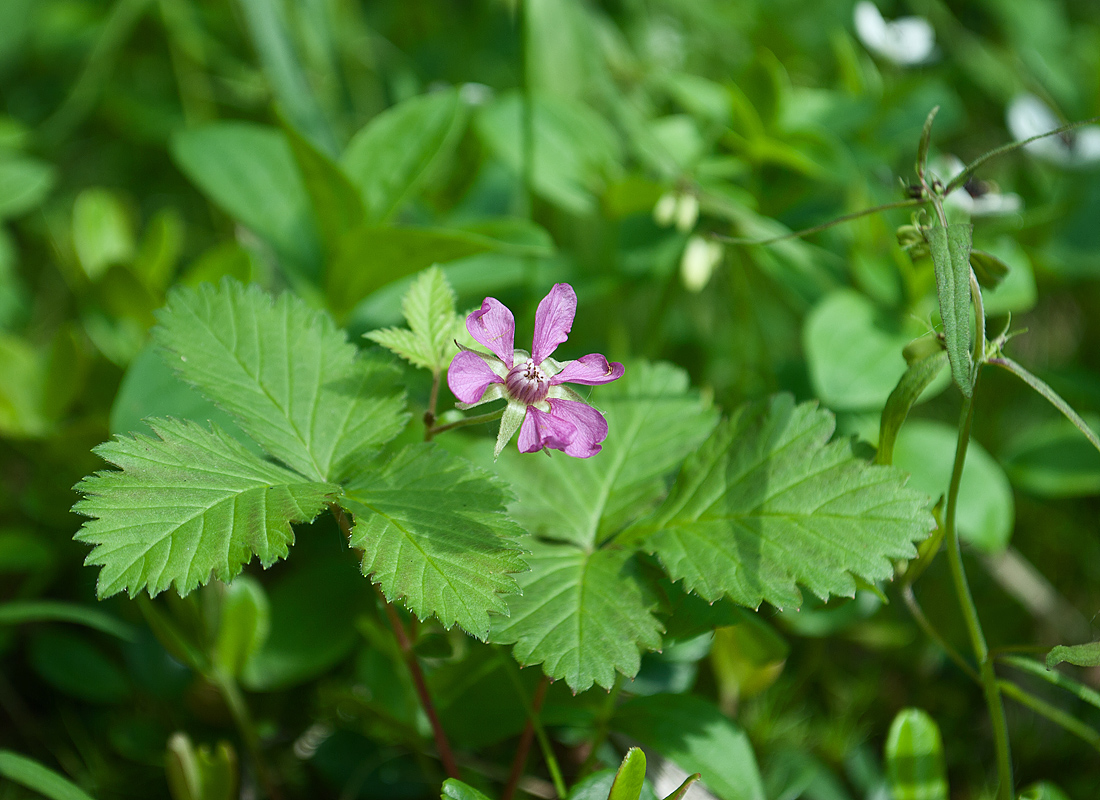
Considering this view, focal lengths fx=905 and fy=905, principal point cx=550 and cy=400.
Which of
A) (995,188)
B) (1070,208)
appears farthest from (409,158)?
(1070,208)

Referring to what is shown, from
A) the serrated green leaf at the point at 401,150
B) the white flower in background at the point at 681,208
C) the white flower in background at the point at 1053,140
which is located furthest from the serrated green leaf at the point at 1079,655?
the white flower in background at the point at 1053,140

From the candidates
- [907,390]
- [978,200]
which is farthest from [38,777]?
[978,200]

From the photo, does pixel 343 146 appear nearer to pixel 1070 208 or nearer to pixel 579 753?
pixel 579 753

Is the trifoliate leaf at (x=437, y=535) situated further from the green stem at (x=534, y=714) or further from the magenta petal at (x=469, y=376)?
the green stem at (x=534, y=714)

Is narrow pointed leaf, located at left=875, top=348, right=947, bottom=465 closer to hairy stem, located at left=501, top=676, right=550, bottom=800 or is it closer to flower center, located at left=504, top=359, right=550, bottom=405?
flower center, located at left=504, top=359, right=550, bottom=405

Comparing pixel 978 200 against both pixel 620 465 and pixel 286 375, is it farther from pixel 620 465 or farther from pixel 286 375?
pixel 286 375

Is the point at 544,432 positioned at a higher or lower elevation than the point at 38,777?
higher
